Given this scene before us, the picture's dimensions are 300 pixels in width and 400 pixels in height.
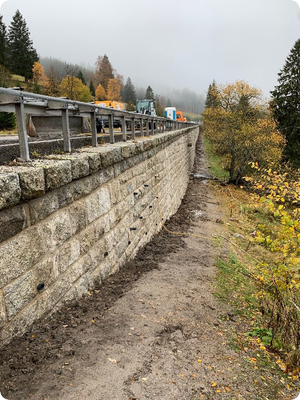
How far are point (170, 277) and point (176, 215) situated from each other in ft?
23.8

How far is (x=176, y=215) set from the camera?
13.3 m

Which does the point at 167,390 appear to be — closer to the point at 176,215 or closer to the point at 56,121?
the point at 56,121

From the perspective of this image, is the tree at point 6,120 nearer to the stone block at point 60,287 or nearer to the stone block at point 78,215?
the stone block at point 78,215

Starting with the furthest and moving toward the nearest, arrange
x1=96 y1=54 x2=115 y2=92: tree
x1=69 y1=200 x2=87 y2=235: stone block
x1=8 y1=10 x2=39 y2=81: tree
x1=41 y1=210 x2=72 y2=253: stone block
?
x1=96 y1=54 x2=115 y2=92: tree → x1=8 y1=10 x2=39 y2=81: tree → x1=69 y1=200 x2=87 y2=235: stone block → x1=41 y1=210 x2=72 y2=253: stone block

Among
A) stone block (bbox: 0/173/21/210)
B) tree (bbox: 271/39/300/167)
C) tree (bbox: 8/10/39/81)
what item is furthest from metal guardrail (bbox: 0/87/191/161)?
tree (bbox: 8/10/39/81)

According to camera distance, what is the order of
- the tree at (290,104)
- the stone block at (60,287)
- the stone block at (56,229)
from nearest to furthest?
1. the stone block at (56,229)
2. the stone block at (60,287)
3. the tree at (290,104)

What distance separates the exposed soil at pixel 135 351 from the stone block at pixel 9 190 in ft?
4.45

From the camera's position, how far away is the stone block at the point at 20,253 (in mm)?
2691

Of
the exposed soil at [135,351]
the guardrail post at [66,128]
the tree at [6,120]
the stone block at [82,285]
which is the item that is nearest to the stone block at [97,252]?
the stone block at [82,285]

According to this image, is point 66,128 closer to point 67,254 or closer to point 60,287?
point 67,254

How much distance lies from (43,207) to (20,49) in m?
58.1

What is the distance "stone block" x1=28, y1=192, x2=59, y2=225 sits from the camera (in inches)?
121

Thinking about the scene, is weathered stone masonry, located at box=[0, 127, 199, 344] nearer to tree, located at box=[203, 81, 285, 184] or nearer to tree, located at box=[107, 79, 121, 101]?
tree, located at box=[203, 81, 285, 184]

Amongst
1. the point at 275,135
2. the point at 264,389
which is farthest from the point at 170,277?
the point at 275,135
